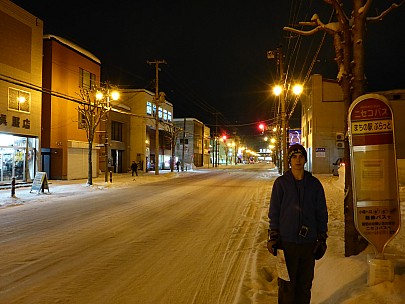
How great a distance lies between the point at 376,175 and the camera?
4.64 m

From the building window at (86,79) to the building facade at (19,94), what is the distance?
19.8 ft

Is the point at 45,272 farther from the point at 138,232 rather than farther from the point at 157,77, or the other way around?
the point at 157,77

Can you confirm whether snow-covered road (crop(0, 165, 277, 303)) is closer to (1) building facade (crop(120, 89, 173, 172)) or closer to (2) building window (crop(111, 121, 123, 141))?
(2) building window (crop(111, 121, 123, 141))

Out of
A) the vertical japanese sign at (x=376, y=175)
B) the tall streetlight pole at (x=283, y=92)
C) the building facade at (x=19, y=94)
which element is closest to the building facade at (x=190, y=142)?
the tall streetlight pole at (x=283, y=92)

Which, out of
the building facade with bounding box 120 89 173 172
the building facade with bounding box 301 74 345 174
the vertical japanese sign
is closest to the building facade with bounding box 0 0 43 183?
the building facade with bounding box 120 89 173 172

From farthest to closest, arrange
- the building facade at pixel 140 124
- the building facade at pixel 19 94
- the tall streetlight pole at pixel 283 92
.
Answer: the building facade at pixel 140 124 → the tall streetlight pole at pixel 283 92 → the building facade at pixel 19 94

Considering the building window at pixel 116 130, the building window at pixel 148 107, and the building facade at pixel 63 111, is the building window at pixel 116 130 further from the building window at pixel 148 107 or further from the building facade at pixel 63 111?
the building facade at pixel 63 111

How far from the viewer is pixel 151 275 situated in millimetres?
6004

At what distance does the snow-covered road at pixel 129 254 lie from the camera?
5223 mm

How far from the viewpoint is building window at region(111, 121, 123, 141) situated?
1639 inches

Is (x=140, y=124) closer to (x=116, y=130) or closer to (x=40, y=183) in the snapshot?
(x=116, y=130)

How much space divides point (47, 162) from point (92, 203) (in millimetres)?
16915

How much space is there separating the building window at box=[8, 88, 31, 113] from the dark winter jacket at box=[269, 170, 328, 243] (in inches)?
906

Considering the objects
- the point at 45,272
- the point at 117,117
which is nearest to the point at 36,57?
the point at 117,117
